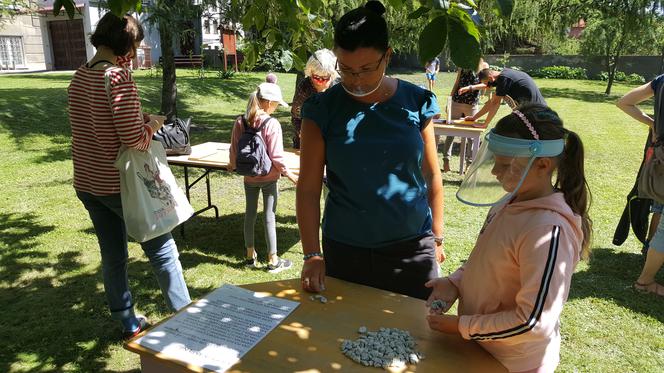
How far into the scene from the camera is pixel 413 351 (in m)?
1.48

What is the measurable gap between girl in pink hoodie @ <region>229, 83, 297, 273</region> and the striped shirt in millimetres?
1335

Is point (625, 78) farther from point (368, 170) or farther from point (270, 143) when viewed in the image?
point (368, 170)

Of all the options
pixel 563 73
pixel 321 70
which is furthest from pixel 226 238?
pixel 563 73

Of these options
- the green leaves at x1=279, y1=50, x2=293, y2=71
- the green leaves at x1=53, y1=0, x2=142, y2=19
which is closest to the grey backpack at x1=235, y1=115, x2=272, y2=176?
the green leaves at x1=279, y1=50, x2=293, y2=71

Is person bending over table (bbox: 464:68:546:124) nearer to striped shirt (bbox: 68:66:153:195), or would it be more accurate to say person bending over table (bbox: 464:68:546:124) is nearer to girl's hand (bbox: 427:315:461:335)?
striped shirt (bbox: 68:66:153:195)

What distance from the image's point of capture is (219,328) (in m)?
1.61

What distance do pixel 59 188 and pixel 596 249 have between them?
6.46 m

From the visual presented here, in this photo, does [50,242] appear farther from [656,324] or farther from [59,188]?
[656,324]

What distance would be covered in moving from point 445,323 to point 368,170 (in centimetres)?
64

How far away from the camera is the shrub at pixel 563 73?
→ 26.5m

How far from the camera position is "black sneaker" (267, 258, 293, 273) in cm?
429

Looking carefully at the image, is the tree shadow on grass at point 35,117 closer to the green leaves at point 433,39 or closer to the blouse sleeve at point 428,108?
the blouse sleeve at point 428,108

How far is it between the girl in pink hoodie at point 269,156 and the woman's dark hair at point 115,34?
1383 mm

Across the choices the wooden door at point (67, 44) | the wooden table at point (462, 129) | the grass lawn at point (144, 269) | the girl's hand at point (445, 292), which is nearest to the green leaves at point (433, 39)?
the girl's hand at point (445, 292)
